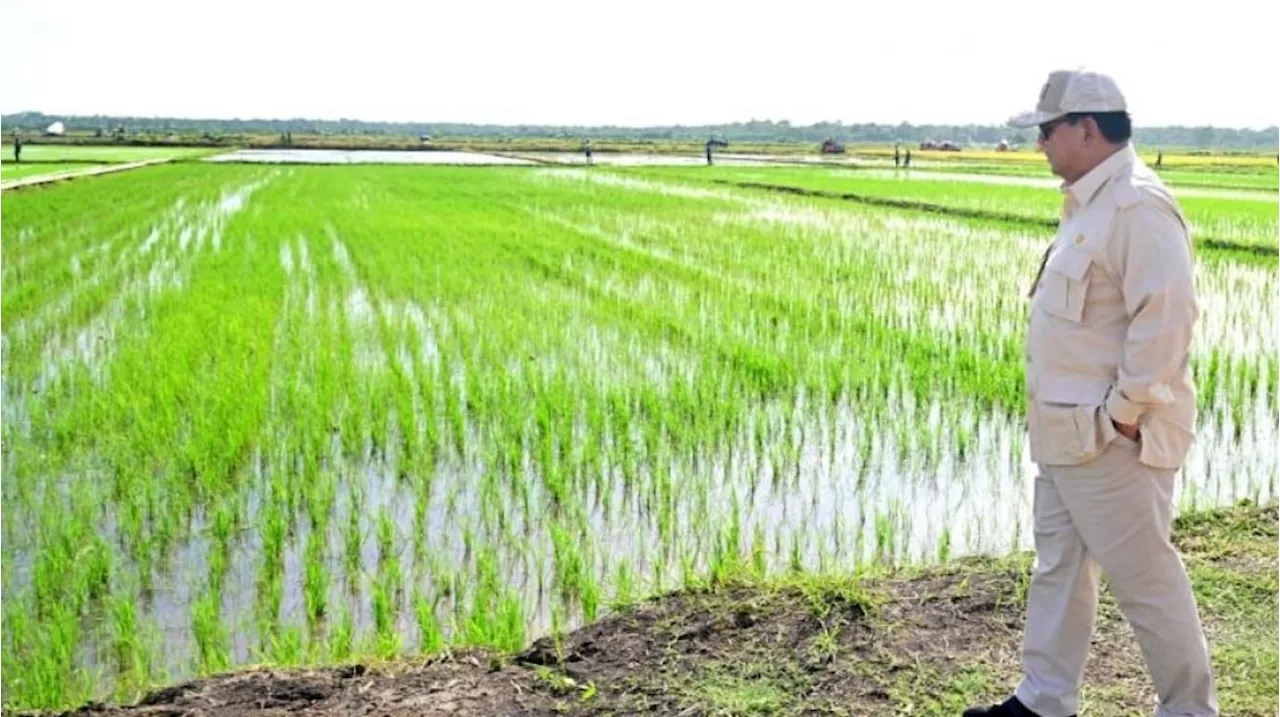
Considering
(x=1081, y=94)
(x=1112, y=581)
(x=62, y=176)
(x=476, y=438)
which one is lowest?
(x=476, y=438)

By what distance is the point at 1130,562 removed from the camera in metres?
2.35

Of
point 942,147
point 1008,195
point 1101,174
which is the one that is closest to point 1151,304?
point 1101,174

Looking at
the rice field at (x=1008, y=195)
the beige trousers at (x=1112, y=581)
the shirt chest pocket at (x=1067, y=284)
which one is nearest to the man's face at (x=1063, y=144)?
the shirt chest pocket at (x=1067, y=284)

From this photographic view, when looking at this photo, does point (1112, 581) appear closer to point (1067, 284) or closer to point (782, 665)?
point (1067, 284)

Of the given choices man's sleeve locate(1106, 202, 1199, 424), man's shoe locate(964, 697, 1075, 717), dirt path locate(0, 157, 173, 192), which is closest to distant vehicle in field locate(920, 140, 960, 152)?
dirt path locate(0, 157, 173, 192)

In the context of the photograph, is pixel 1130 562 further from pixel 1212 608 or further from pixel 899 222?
pixel 899 222

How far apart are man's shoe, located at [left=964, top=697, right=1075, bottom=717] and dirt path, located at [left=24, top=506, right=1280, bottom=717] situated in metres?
0.16

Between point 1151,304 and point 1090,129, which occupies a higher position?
point 1090,129

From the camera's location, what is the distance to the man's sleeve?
221 cm

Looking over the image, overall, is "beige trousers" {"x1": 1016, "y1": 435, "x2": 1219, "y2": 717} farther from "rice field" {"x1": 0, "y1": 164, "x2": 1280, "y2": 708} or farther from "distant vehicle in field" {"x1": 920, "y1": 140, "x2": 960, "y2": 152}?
"distant vehicle in field" {"x1": 920, "y1": 140, "x2": 960, "y2": 152}

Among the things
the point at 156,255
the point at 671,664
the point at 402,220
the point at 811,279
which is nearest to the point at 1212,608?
the point at 671,664

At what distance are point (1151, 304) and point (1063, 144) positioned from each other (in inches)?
13.9

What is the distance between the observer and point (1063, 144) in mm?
2338

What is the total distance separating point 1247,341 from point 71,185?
19.9 metres
